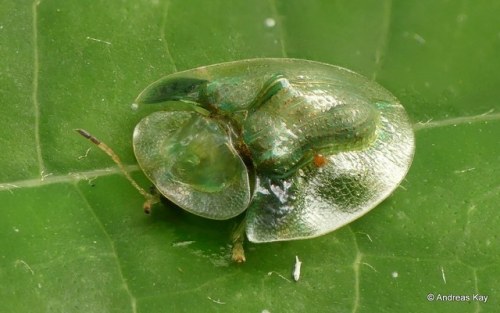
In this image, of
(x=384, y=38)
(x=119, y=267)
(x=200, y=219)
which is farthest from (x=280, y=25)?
(x=119, y=267)

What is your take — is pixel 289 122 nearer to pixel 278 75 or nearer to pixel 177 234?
pixel 278 75

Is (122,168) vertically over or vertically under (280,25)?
under

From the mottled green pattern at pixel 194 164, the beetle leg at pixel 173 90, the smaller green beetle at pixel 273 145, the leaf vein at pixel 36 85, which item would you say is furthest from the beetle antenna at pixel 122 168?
the beetle leg at pixel 173 90

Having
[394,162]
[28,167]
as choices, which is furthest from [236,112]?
[28,167]

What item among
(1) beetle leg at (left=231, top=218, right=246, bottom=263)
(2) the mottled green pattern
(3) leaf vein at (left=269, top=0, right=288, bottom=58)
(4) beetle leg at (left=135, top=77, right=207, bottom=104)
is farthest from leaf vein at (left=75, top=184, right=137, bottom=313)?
Answer: (3) leaf vein at (left=269, top=0, right=288, bottom=58)

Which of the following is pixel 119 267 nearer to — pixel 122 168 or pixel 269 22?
pixel 122 168

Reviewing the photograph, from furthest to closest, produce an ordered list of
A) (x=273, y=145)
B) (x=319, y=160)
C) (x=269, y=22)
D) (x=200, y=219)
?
(x=269, y=22), (x=200, y=219), (x=319, y=160), (x=273, y=145)

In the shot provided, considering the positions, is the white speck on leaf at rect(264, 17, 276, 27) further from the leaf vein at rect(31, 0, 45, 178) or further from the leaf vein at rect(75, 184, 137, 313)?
the leaf vein at rect(75, 184, 137, 313)
